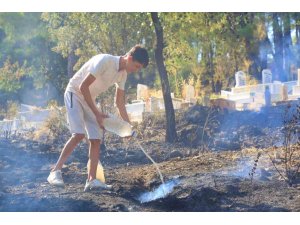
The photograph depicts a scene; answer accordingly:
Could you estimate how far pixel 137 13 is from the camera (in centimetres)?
614

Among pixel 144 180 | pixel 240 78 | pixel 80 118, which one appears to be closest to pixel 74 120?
pixel 80 118

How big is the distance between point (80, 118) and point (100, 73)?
0.46 m

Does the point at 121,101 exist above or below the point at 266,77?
below

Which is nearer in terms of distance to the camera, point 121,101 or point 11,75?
point 121,101

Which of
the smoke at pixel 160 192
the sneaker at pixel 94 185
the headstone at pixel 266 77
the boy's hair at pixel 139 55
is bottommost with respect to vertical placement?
the smoke at pixel 160 192

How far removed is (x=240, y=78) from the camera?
677 centimetres

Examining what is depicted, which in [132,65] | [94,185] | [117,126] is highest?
[132,65]

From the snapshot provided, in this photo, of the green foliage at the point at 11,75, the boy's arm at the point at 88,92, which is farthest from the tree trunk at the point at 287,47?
the green foliage at the point at 11,75

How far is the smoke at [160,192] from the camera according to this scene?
5.11 meters

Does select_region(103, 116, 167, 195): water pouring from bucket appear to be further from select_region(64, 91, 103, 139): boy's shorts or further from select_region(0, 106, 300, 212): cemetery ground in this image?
select_region(0, 106, 300, 212): cemetery ground

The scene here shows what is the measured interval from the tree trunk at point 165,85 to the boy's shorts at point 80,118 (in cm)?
154

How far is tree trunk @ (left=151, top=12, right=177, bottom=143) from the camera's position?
6441 millimetres

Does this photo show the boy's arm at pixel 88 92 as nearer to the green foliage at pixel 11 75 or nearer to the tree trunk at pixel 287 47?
the green foliage at pixel 11 75

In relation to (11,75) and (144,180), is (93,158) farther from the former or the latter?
(11,75)
